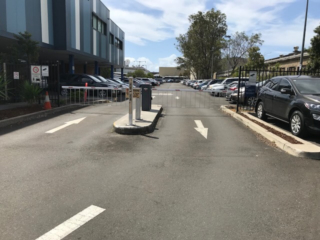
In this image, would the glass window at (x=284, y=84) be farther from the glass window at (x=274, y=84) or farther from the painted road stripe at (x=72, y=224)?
the painted road stripe at (x=72, y=224)

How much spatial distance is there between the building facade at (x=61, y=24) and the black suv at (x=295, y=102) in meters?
14.8

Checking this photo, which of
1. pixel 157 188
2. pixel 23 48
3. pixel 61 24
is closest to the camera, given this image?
pixel 157 188

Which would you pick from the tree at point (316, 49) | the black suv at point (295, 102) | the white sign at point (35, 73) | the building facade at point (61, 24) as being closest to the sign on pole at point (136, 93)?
the black suv at point (295, 102)

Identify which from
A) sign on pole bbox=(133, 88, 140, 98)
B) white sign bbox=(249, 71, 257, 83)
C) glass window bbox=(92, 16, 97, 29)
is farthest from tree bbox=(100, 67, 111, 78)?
sign on pole bbox=(133, 88, 140, 98)

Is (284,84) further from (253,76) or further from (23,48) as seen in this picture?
(23,48)

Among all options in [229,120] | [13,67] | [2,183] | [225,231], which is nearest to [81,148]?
[2,183]

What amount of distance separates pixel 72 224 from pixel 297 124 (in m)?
6.64

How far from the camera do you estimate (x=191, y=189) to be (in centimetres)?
451

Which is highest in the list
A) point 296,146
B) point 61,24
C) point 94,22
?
point 94,22

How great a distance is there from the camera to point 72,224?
3.41 m

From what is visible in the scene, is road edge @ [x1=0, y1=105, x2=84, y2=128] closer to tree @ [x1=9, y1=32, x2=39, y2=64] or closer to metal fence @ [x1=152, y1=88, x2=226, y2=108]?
metal fence @ [x1=152, y1=88, x2=226, y2=108]

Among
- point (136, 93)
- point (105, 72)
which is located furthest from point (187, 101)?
point (105, 72)

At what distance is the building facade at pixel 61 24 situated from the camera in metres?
17.3

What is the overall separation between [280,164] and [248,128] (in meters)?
4.02
